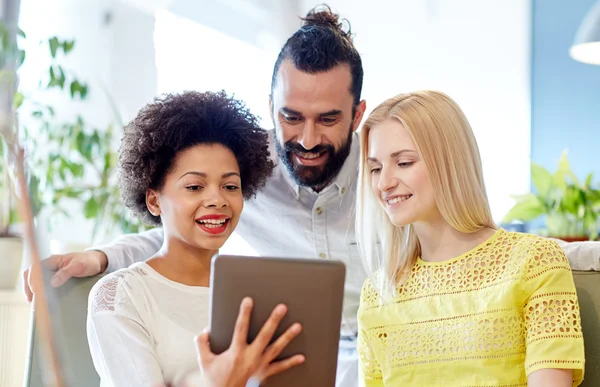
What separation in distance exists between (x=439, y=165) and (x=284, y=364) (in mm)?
547

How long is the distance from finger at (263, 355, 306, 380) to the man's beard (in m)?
0.91

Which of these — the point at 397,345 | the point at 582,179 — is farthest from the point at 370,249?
the point at 582,179

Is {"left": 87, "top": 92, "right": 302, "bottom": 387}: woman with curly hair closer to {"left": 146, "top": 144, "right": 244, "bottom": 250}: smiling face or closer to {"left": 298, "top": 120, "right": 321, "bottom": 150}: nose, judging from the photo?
{"left": 146, "top": 144, "right": 244, "bottom": 250}: smiling face

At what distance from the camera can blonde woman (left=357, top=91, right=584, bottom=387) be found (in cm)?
126

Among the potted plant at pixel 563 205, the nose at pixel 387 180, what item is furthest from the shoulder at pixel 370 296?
the potted plant at pixel 563 205

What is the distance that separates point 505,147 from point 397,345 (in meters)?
3.02

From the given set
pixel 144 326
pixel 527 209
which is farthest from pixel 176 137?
pixel 527 209

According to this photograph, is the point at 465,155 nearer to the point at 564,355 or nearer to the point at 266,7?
the point at 564,355

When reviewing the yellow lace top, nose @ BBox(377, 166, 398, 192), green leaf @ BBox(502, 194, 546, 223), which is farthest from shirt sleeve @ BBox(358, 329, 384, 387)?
green leaf @ BBox(502, 194, 546, 223)

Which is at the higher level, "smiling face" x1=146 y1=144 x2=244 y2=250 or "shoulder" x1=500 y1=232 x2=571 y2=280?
"smiling face" x1=146 y1=144 x2=244 y2=250

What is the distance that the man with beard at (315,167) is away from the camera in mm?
1886

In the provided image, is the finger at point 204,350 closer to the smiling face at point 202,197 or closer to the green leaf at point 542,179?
the smiling face at point 202,197

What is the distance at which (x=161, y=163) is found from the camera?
1426mm

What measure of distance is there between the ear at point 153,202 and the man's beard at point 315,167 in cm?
56
